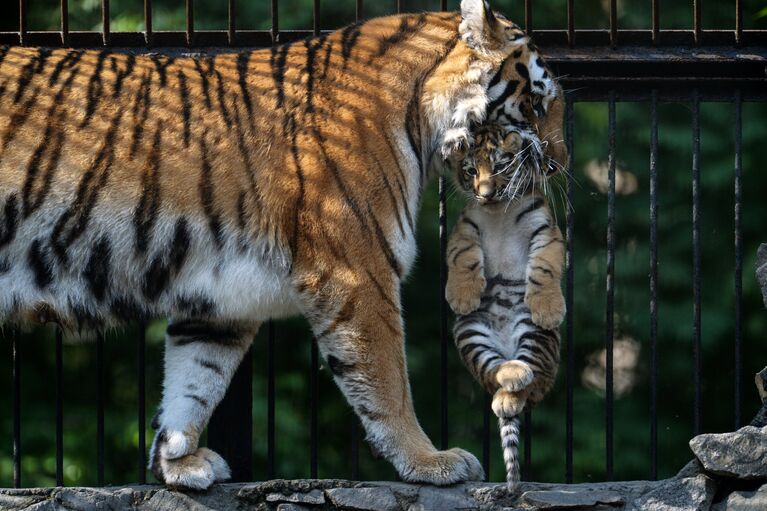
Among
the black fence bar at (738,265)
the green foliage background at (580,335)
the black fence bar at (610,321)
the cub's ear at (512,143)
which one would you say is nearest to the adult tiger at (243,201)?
the cub's ear at (512,143)

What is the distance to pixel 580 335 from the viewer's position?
7.87 meters

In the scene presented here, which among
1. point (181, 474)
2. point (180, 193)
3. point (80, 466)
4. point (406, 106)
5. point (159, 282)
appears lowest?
point (80, 466)

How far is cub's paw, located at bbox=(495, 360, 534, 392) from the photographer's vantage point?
4.32 metres

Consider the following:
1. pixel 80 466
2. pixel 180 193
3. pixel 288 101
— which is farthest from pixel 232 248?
pixel 80 466

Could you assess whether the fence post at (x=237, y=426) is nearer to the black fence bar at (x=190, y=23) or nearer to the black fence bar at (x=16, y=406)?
the black fence bar at (x=16, y=406)

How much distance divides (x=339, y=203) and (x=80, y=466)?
12.2 ft

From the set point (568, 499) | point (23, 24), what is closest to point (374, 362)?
point (568, 499)

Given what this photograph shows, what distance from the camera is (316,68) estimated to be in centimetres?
469

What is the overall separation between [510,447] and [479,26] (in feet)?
4.66

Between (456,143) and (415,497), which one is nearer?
(415,497)

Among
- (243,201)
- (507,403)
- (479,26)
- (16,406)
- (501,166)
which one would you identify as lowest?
(16,406)

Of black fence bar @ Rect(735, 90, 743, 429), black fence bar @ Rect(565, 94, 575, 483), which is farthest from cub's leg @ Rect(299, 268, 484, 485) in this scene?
black fence bar @ Rect(735, 90, 743, 429)

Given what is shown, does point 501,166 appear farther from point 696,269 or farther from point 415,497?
point 415,497

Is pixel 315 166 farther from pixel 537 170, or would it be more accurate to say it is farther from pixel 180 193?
pixel 537 170
